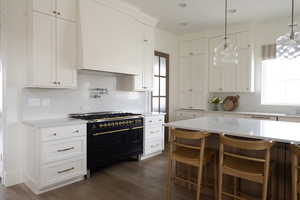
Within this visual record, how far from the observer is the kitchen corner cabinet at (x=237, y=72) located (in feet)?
14.8

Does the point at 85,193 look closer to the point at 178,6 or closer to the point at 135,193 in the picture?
the point at 135,193

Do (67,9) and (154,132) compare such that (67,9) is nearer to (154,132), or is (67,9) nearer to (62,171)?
(62,171)

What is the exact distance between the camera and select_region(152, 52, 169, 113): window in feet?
16.2

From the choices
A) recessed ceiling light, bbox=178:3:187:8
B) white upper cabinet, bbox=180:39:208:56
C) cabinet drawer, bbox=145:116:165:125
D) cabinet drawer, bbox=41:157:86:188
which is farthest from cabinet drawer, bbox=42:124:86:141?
white upper cabinet, bbox=180:39:208:56

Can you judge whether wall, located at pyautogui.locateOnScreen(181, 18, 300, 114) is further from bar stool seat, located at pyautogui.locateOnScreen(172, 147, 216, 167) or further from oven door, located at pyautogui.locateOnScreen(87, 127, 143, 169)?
bar stool seat, located at pyautogui.locateOnScreen(172, 147, 216, 167)

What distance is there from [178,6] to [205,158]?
278 centimetres

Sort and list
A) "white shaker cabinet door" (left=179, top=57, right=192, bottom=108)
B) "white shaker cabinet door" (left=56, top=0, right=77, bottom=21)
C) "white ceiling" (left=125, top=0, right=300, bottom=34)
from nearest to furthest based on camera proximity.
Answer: "white shaker cabinet door" (left=56, top=0, right=77, bottom=21), "white ceiling" (left=125, top=0, right=300, bottom=34), "white shaker cabinet door" (left=179, top=57, right=192, bottom=108)

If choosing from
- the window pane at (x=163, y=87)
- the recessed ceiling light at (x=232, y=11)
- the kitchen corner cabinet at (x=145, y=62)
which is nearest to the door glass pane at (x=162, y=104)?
the window pane at (x=163, y=87)

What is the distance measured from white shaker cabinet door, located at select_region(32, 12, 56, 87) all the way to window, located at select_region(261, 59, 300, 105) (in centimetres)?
435

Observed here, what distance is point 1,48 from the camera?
9.05 ft

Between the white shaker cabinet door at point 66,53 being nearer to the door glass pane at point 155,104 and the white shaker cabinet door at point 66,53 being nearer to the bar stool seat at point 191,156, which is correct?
the bar stool seat at point 191,156

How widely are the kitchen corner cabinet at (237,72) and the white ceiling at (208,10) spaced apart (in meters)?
0.45

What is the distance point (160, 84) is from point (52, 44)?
9.30 feet

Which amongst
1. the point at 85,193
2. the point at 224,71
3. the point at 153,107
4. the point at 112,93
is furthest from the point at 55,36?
the point at 224,71
